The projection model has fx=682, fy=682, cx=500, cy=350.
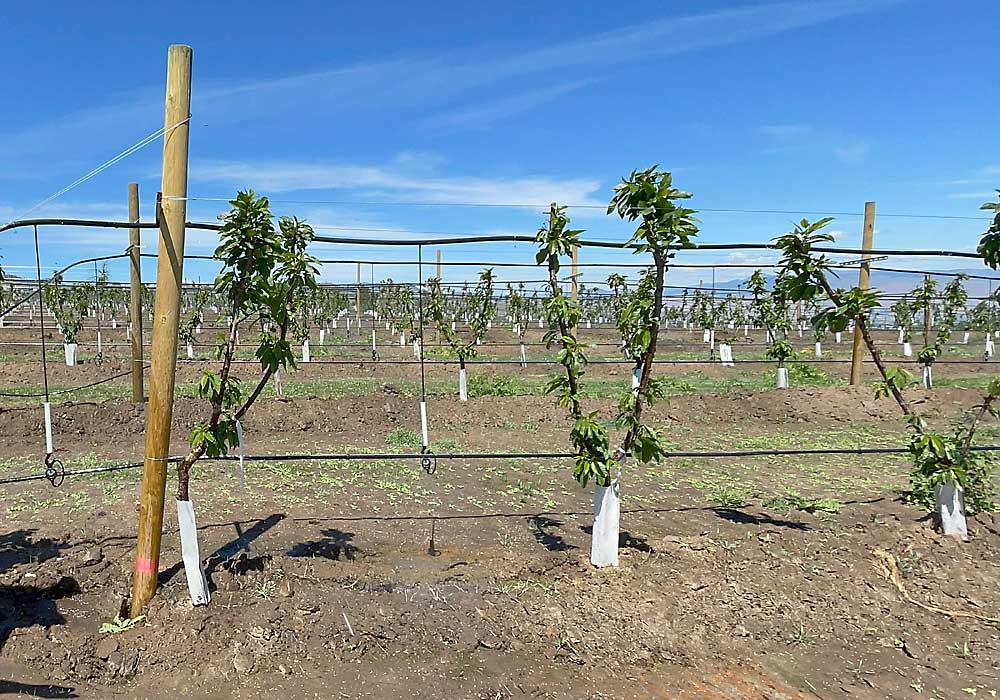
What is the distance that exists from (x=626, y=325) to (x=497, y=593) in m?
2.03

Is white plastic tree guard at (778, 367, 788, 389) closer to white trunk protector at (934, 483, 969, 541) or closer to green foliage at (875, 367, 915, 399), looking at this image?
green foliage at (875, 367, 915, 399)

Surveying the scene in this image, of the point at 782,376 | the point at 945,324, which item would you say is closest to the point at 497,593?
the point at 782,376

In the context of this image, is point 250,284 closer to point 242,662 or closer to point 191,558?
point 191,558

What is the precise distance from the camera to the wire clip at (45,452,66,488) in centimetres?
621

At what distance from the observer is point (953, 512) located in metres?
5.37

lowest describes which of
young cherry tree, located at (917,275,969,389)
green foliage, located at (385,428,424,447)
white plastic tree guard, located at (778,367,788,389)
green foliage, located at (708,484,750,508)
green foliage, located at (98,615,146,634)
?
green foliage, located at (385,428,424,447)

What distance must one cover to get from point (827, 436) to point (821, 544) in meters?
5.87

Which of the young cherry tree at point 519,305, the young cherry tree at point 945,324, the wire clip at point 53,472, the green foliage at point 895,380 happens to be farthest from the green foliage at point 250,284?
the young cherry tree at point 945,324

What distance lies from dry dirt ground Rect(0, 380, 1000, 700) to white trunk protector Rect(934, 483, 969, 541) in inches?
6.8

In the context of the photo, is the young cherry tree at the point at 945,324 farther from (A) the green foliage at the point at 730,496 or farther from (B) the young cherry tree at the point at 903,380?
(B) the young cherry tree at the point at 903,380

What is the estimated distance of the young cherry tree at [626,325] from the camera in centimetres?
457

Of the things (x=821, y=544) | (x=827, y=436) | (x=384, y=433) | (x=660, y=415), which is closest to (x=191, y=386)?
(x=384, y=433)

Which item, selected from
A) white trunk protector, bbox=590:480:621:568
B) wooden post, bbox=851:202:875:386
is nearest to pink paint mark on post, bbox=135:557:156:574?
white trunk protector, bbox=590:480:621:568

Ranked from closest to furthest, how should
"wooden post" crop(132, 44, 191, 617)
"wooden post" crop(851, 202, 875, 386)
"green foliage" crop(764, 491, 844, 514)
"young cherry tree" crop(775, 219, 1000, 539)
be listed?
"wooden post" crop(132, 44, 191, 617) < "young cherry tree" crop(775, 219, 1000, 539) < "green foliage" crop(764, 491, 844, 514) < "wooden post" crop(851, 202, 875, 386)
